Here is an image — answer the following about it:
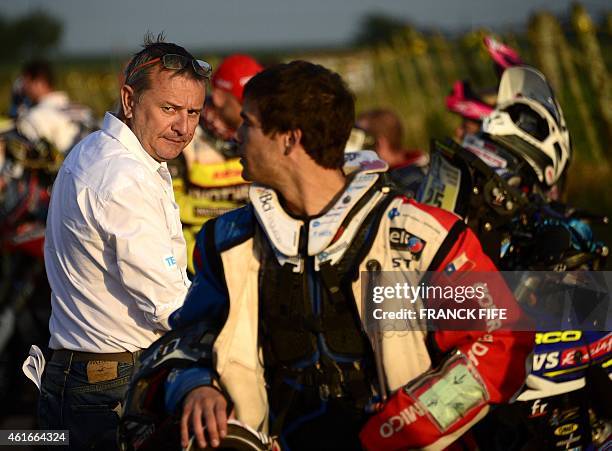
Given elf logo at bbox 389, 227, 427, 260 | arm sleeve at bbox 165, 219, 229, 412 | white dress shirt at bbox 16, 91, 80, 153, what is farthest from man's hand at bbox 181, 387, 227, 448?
white dress shirt at bbox 16, 91, 80, 153

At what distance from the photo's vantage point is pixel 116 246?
3.78 meters

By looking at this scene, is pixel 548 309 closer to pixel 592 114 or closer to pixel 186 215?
pixel 186 215

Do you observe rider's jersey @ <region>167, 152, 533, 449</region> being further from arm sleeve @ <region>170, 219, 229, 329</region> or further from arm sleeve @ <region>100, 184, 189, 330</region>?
arm sleeve @ <region>100, 184, 189, 330</region>

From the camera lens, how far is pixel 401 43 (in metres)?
24.2

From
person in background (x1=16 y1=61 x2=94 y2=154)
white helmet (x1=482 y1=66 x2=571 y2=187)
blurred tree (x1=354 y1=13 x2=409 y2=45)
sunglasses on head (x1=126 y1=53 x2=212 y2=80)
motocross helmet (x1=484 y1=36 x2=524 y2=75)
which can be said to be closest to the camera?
sunglasses on head (x1=126 y1=53 x2=212 y2=80)

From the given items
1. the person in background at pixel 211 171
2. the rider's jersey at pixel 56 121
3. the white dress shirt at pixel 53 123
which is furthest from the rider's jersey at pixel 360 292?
the white dress shirt at pixel 53 123

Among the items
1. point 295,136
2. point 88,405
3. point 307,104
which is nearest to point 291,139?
point 295,136

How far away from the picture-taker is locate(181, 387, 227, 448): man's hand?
319 centimetres

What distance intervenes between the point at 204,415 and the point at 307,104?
3.55 feet

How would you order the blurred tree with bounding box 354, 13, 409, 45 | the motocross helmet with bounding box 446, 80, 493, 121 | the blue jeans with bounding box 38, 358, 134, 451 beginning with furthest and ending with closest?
the blurred tree with bounding box 354, 13, 409, 45 < the motocross helmet with bounding box 446, 80, 493, 121 < the blue jeans with bounding box 38, 358, 134, 451

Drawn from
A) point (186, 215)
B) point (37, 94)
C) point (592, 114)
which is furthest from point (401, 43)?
point (186, 215)

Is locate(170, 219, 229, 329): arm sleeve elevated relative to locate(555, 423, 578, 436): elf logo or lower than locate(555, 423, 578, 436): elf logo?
elevated

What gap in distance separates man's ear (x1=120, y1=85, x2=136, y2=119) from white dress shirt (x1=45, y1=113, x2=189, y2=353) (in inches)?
2.4

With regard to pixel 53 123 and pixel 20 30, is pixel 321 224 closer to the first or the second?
pixel 53 123
